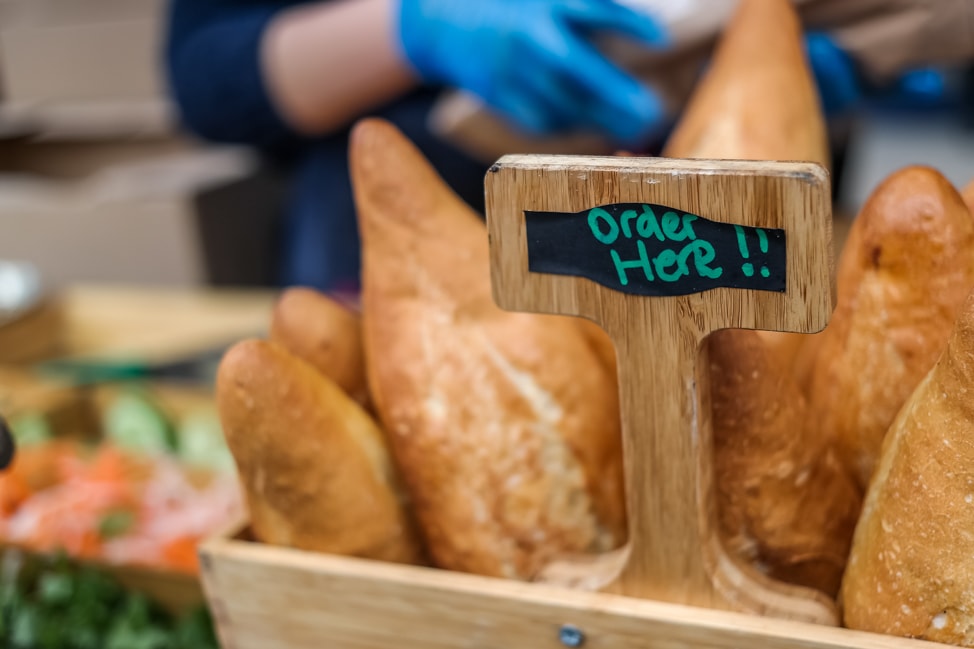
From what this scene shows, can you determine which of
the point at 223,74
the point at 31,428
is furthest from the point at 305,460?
the point at 223,74

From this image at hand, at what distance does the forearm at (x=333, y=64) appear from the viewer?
1.53 metres

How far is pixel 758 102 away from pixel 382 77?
92cm

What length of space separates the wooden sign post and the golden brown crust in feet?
0.83

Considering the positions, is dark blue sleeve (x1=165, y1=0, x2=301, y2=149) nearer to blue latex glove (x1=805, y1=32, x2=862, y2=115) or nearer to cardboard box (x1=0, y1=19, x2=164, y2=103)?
blue latex glove (x1=805, y1=32, x2=862, y2=115)

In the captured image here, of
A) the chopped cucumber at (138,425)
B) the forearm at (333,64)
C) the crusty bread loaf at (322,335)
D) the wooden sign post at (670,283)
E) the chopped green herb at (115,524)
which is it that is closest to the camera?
the wooden sign post at (670,283)

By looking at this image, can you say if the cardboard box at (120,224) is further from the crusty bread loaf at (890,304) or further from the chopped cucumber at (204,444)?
the crusty bread loaf at (890,304)

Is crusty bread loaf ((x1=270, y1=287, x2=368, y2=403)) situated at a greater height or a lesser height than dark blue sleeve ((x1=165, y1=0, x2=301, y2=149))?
lesser

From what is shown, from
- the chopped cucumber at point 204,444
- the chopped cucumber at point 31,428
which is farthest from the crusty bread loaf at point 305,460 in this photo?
the chopped cucumber at point 31,428

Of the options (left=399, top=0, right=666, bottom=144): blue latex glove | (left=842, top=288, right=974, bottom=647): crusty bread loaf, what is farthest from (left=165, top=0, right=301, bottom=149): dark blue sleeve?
(left=842, top=288, right=974, bottom=647): crusty bread loaf

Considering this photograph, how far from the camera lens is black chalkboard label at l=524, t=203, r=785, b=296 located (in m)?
0.48

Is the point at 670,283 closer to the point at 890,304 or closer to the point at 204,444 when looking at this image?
the point at 890,304

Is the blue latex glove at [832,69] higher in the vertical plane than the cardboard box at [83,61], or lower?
higher

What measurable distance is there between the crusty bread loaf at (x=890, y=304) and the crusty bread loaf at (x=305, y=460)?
1.04 ft

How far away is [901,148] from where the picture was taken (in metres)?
6.05
